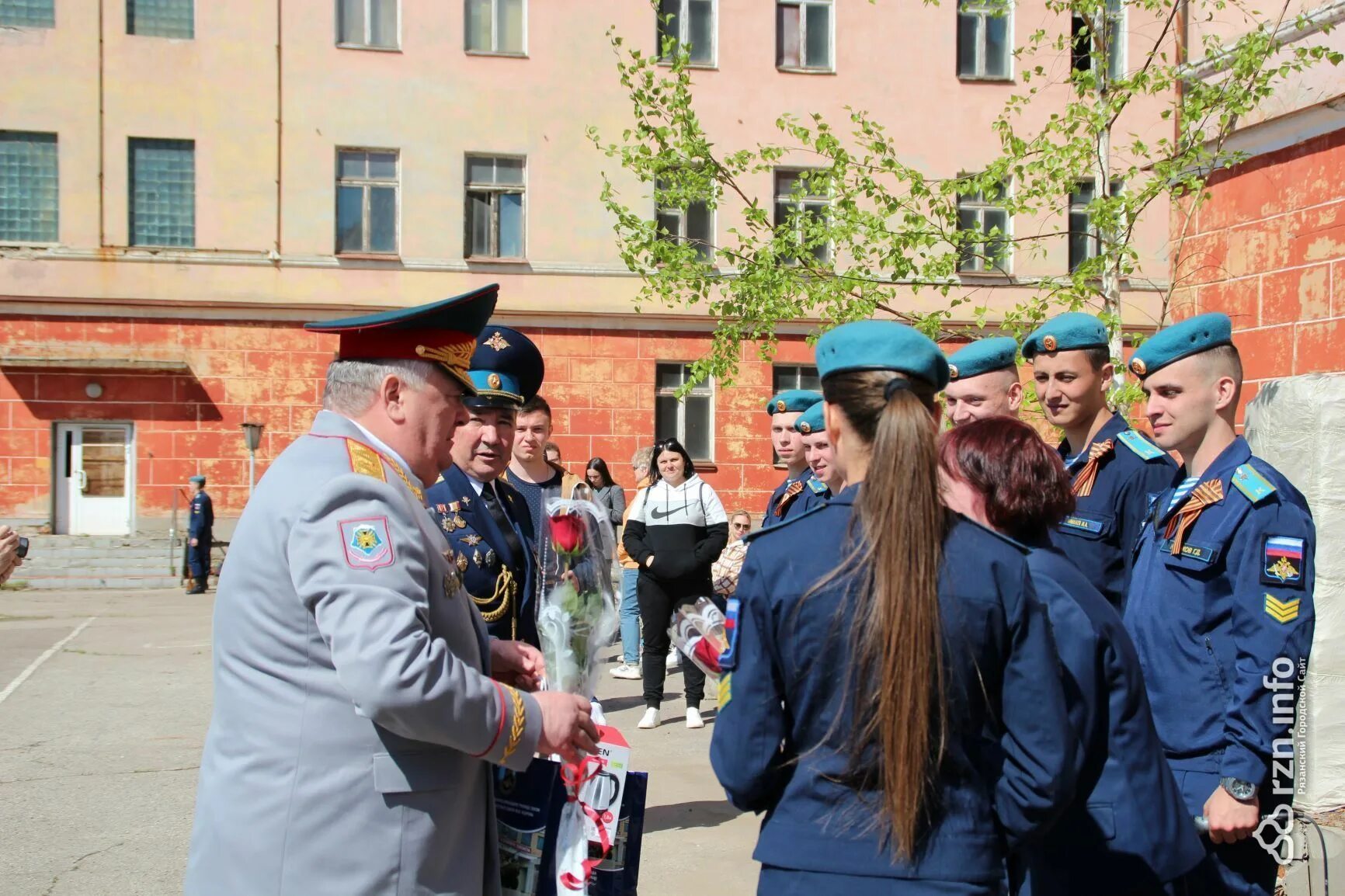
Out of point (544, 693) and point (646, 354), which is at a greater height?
point (646, 354)

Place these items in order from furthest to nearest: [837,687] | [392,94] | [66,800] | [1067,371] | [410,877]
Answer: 1. [392,94]
2. [66,800]
3. [1067,371]
4. [410,877]
5. [837,687]

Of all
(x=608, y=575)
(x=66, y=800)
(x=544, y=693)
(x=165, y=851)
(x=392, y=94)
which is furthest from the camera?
(x=392, y=94)

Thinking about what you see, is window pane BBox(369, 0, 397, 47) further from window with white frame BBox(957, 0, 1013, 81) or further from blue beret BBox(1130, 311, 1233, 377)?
blue beret BBox(1130, 311, 1233, 377)

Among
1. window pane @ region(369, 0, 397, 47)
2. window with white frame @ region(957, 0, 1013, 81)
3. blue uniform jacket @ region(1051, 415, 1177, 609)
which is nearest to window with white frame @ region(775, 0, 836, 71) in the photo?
window with white frame @ region(957, 0, 1013, 81)

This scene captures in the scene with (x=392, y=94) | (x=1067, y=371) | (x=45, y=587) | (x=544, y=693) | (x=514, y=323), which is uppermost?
(x=392, y=94)

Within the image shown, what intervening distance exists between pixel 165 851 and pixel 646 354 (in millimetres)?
16082

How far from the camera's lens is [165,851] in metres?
5.73

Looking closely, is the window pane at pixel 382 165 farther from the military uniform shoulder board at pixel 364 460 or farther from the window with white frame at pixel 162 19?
the military uniform shoulder board at pixel 364 460

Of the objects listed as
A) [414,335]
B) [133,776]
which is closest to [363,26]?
[133,776]

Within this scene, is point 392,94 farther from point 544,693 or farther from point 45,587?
point 544,693

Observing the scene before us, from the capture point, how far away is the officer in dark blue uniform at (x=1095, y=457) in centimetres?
375

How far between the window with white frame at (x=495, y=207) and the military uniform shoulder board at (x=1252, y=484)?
18698 millimetres

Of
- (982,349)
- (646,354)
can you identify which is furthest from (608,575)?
(646,354)

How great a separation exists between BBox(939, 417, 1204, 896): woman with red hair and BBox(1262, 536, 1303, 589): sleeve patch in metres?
0.73
